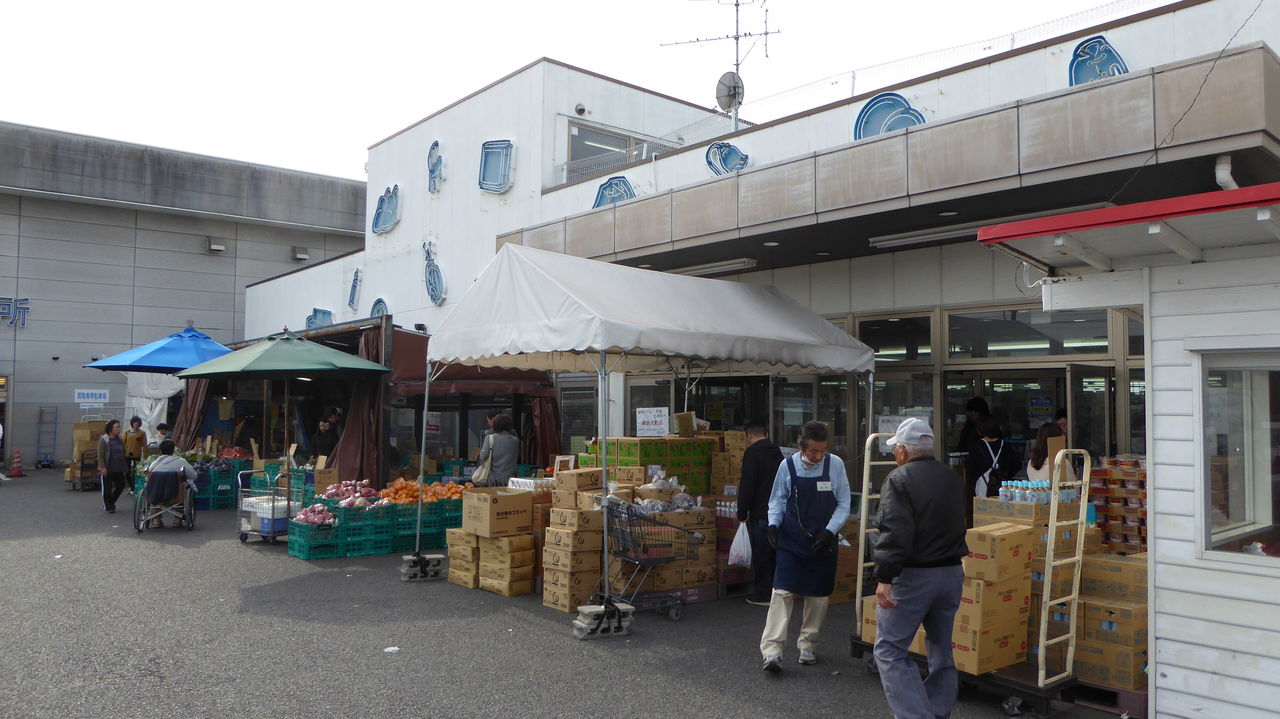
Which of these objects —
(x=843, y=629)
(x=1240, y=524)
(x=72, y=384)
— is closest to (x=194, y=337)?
(x=72, y=384)

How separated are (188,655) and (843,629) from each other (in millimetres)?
5564

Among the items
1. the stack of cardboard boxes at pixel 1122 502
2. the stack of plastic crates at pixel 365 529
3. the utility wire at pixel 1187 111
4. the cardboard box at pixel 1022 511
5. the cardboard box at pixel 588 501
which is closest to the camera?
the cardboard box at pixel 1022 511

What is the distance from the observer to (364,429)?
13.5m

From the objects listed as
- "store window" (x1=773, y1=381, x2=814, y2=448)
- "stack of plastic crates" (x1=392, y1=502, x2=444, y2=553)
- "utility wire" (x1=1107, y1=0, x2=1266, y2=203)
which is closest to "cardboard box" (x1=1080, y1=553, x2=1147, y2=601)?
"utility wire" (x1=1107, y1=0, x2=1266, y2=203)

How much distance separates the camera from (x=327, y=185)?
101 ft

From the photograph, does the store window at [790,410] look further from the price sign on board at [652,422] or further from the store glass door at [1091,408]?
the store glass door at [1091,408]

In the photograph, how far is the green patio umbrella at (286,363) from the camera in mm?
12141

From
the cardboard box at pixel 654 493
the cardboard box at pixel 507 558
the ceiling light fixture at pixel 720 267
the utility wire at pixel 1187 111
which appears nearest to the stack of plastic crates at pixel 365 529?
the cardboard box at pixel 507 558

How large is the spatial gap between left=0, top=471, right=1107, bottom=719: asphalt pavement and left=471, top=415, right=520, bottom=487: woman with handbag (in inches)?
79.9

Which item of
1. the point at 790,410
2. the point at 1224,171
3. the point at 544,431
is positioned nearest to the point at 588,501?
the point at 790,410

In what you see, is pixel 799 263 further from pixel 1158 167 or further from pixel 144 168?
pixel 144 168

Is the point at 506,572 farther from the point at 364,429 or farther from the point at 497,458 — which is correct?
the point at 364,429

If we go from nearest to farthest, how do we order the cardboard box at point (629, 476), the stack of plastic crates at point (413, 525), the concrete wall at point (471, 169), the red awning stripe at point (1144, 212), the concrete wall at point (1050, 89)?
the red awning stripe at point (1144, 212)
the concrete wall at point (1050, 89)
the cardboard box at point (629, 476)
the stack of plastic crates at point (413, 525)
the concrete wall at point (471, 169)

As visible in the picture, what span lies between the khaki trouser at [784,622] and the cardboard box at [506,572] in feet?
10.9
